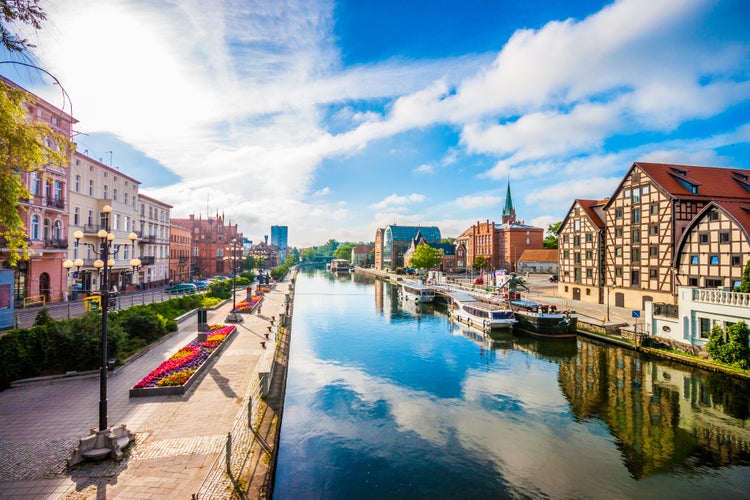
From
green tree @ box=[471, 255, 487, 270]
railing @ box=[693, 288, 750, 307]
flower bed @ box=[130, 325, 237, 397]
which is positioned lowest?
flower bed @ box=[130, 325, 237, 397]

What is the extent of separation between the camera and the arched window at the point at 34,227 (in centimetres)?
2908

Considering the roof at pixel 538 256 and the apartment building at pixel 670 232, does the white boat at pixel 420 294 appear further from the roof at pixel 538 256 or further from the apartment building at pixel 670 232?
the roof at pixel 538 256

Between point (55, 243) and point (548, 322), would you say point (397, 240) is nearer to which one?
point (548, 322)

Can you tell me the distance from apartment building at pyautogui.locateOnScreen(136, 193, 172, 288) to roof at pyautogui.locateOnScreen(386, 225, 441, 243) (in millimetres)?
86551

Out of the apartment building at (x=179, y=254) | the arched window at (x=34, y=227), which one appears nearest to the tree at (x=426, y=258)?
the apartment building at (x=179, y=254)

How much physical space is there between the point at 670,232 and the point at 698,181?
6.54 m

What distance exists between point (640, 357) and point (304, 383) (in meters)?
22.5

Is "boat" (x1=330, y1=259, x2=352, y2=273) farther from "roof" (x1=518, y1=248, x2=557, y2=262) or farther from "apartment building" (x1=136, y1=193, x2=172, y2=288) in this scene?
"apartment building" (x1=136, y1=193, x2=172, y2=288)

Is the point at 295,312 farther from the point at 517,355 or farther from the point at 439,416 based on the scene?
the point at 439,416

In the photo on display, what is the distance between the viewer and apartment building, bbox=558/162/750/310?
2903cm

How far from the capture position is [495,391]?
2030cm

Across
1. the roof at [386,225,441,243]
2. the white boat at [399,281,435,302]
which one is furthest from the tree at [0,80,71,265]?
the roof at [386,225,441,243]

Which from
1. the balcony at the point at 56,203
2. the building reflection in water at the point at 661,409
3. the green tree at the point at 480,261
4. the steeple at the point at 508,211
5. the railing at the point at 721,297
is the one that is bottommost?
the building reflection in water at the point at 661,409

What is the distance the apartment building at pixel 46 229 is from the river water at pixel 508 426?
22.7 metres
